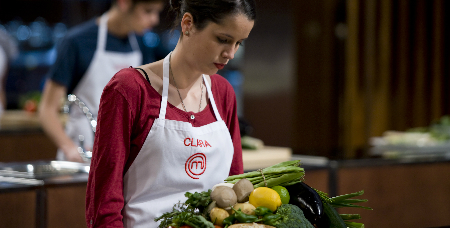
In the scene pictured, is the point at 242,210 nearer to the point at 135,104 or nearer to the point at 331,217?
the point at 331,217

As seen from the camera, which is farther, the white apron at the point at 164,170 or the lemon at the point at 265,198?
the white apron at the point at 164,170

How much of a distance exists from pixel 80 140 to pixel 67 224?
0.72m

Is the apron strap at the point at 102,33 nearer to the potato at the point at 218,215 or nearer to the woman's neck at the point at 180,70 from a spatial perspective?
the woman's neck at the point at 180,70

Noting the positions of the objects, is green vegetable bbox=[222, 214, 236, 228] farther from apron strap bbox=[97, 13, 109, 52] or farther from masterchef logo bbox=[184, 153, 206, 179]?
apron strap bbox=[97, 13, 109, 52]

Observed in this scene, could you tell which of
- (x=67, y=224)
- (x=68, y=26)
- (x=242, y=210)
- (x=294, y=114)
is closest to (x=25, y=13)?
(x=68, y=26)

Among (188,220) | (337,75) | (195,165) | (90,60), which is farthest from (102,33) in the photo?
(337,75)

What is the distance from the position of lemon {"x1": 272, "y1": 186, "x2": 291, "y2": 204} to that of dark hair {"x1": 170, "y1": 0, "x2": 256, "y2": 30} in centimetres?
46

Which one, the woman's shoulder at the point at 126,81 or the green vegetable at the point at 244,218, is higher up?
the woman's shoulder at the point at 126,81

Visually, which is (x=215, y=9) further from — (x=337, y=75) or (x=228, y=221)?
(x=337, y=75)

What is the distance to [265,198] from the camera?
46.2 inches

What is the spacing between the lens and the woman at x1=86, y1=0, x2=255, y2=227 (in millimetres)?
1240

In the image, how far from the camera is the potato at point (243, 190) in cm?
122

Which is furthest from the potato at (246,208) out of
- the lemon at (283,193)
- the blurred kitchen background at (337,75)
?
the blurred kitchen background at (337,75)

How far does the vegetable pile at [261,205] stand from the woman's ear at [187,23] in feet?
1.39
